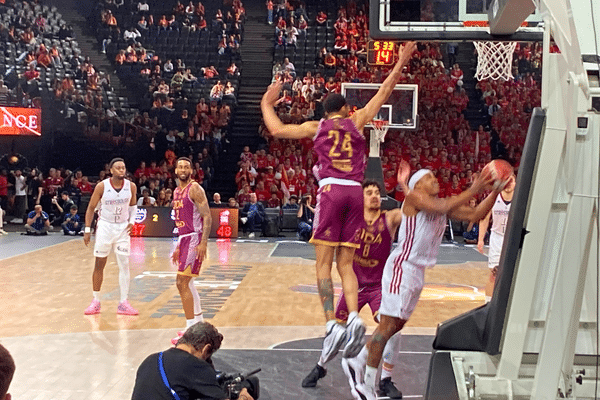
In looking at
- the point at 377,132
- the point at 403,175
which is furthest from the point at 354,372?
the point at 377,132

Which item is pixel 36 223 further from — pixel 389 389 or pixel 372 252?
pixel 389 389

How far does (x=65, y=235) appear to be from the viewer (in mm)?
19219

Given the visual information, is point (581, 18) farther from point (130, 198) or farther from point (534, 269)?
point (130, 198)

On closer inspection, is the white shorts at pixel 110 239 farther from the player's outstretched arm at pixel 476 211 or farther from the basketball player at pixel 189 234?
the player's outstretched arm at pixel 476 211

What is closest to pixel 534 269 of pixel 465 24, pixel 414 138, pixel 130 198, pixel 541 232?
pixel 541 232

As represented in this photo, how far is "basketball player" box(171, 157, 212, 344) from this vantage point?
24.6 ft

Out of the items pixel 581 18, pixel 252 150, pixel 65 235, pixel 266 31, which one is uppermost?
pixel 266 31

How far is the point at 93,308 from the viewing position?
9016mm

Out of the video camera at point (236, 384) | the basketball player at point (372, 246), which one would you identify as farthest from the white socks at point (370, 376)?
the video camera at point (236, 384)

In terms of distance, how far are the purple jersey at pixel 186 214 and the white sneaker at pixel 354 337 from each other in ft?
10.3

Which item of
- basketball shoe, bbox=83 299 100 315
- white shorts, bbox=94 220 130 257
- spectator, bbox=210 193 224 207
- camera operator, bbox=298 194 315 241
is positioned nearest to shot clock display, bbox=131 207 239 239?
spectator, bbox=210 193 224 207

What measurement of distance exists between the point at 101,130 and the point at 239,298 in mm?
14481

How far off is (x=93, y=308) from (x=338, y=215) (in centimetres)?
477

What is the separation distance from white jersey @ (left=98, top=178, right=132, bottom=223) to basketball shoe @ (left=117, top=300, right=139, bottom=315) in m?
1.13
